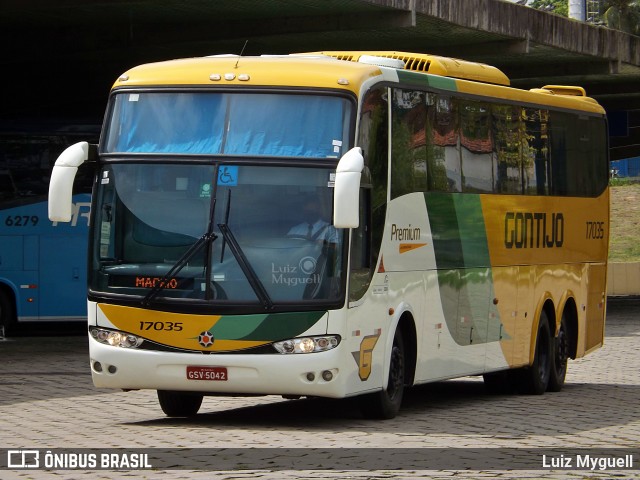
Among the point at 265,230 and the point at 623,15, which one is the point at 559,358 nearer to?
the point at 265,230

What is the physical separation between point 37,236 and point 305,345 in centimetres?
1722

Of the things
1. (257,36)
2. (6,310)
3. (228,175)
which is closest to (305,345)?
(228,175)

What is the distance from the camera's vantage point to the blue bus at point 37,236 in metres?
28.8

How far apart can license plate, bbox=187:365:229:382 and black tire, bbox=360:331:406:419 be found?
1.74 meters

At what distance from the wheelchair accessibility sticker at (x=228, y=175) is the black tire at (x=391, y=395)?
7.70 ft

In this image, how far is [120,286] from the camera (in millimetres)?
13445

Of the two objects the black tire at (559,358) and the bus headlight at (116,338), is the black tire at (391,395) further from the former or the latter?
the black tire at (559,358)

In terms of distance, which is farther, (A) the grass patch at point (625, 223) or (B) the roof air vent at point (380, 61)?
(A) the grass patch at point (625, 223)

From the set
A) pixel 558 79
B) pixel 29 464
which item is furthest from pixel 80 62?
pixel 29 464

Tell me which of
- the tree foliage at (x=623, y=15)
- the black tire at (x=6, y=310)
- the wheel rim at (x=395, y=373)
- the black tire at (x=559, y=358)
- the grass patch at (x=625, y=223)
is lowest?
the grass patch at (x=625, y=223)

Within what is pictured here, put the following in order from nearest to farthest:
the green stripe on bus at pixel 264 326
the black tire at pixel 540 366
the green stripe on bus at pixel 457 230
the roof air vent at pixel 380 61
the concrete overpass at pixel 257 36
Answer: the green stripe on bus at pixel 264 326
the roof air vent at pixel 380 61
the green stripe on bus at pixel 457 230
the black tire at pixel 540 366
the concrete overpass at pixel 257 36

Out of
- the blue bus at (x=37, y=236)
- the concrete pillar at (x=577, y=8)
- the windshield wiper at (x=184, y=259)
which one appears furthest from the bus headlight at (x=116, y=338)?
the concrete pillar at (x=577, y=8)

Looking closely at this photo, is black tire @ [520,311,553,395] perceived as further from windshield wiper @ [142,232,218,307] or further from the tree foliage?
the tree foliage

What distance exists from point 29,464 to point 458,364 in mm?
6633
